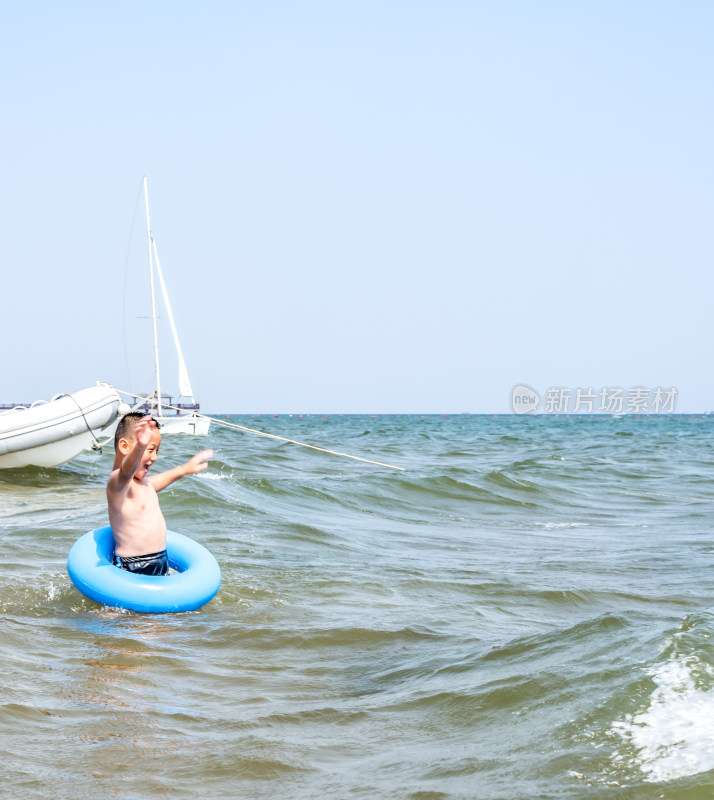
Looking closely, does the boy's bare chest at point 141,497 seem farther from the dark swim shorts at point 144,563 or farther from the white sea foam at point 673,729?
the white sea foam at point 673,729

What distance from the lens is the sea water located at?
255 centimetres

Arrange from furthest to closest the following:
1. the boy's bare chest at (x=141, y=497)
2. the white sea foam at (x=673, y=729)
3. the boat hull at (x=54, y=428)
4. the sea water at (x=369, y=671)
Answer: the boat hull at (x=54, y=428) → the boy's bare chest at (x=141, y=497) → the sea water at (x=369, y=671) → the white sea foam at (x=673, y=729)

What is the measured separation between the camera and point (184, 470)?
15.7 ft

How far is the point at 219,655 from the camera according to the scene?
410cm

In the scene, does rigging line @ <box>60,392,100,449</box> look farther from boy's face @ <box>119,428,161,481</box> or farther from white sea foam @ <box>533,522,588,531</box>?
boy's face @ <box>119,428,161,481</box>

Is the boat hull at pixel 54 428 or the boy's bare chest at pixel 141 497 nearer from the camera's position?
the boy's bare chest at pixel 141 497

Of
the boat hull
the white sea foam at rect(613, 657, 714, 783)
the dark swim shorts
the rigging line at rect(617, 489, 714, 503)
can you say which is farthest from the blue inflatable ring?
the rigging line at rect(617, 489, 714, 503)

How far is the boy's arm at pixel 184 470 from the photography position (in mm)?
4720

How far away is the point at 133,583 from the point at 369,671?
4.94 feet

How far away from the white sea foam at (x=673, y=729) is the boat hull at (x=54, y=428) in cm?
1040

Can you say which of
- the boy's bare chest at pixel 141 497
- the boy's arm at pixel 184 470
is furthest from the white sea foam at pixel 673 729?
the boy's bare chest at pixel 141 497

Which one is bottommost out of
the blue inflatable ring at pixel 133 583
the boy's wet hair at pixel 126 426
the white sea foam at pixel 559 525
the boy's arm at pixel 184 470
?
the white sea foam at pixel 559 525

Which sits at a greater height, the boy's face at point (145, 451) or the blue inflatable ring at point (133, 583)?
the boy's face at point (145, 451)

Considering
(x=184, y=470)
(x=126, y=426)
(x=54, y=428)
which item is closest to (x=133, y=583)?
(x=184, y=470)
